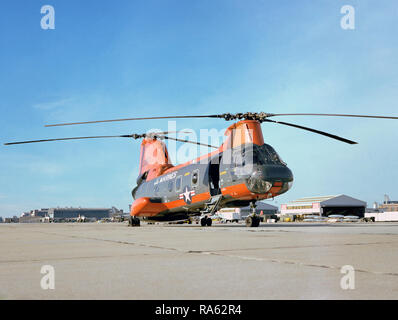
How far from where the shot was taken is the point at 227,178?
900 inches

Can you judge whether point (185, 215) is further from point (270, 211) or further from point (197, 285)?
point (270, 211)

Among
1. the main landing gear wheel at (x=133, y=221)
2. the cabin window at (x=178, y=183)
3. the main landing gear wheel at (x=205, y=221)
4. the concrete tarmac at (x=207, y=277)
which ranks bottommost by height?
the main landing gear wheel at (x=133, y=221)

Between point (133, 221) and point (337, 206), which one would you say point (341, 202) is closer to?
point (337, 206)

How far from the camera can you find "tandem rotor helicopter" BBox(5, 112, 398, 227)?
21078 millimetres

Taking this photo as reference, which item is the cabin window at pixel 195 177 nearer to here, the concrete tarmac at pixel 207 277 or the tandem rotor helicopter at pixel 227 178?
the tandem rotor helicopter at pixel 227 178

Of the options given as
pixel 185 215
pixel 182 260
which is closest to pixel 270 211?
pixel 185 215

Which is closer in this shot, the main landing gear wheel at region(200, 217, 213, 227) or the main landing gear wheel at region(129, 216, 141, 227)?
the main landing gear wheel at region(200, 217, 213, 227)

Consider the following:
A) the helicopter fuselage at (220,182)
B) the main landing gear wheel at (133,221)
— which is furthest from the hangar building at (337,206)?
the main landing gear wheel at (133,221)

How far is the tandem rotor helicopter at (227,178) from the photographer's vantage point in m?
21.1

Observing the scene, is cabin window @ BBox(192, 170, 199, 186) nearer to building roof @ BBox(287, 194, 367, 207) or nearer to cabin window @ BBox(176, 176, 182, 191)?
cabin window @ BBox(176, 176, 182, 191)

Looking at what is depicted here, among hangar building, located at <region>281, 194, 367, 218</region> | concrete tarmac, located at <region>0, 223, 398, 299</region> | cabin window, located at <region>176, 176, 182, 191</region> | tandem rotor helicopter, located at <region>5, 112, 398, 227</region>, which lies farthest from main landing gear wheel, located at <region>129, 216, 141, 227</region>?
hangar building, located at <region>281, 194, 367, 218</region>

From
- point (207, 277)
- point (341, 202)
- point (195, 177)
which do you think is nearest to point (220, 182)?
point (195, 177)

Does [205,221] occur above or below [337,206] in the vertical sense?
above
